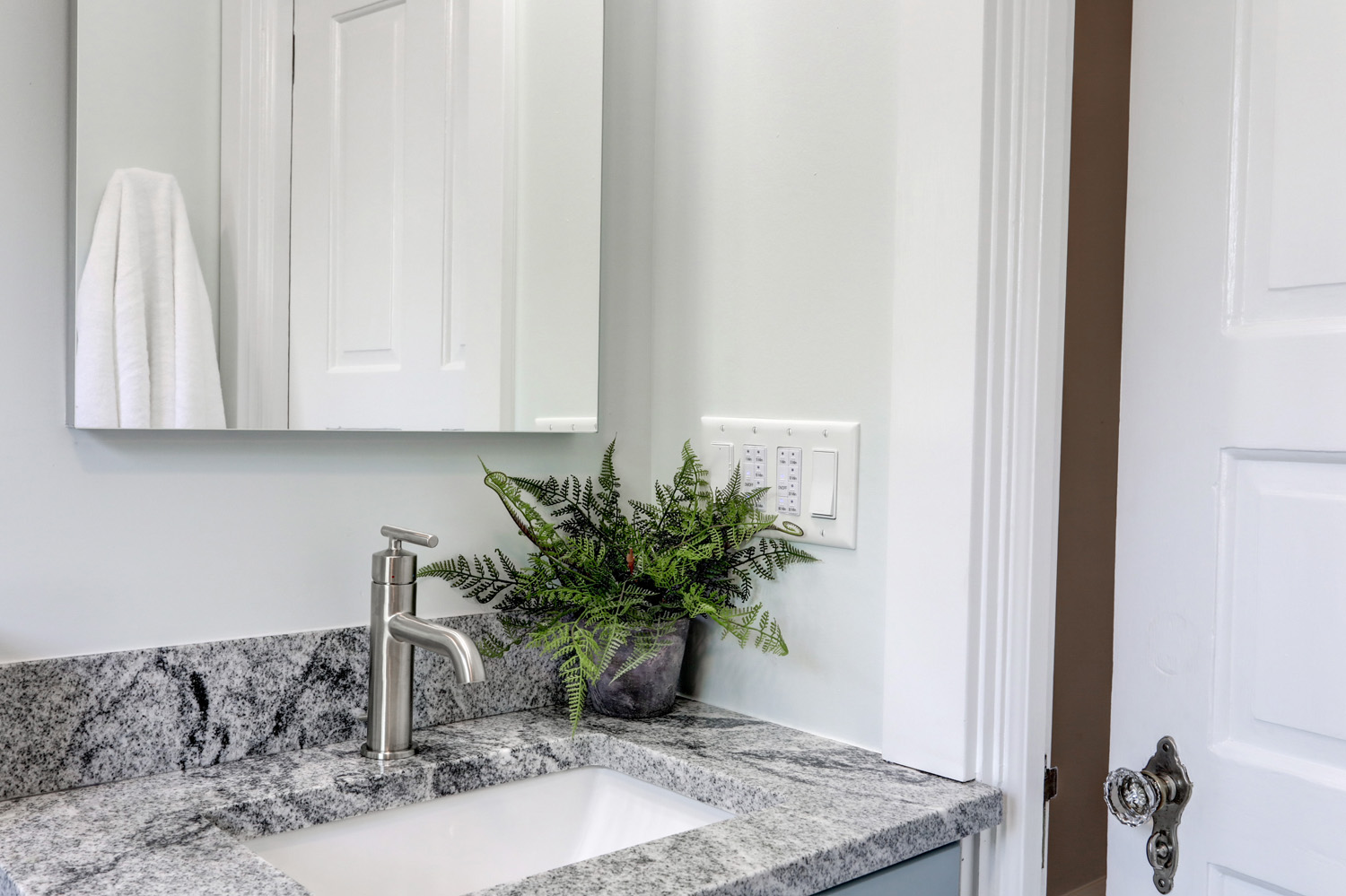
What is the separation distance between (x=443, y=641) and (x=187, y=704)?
246 millimetres

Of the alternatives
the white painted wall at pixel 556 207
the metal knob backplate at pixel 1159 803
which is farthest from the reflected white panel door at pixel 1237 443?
the white painted wall at pixel 556 207

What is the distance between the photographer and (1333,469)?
856 mm

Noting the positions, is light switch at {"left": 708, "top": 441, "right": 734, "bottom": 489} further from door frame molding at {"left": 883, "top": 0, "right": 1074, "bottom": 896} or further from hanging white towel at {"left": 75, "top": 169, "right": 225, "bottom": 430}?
hanging white towel at {"left": 75, "top": 169, "right": 225, "bottom": 430}

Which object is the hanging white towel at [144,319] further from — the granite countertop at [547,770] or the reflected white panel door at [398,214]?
the granite countertop at [547,770]

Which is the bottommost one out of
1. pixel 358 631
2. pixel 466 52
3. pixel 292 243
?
pixel 358 631

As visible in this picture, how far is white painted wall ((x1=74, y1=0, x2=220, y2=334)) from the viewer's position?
0.86 meters

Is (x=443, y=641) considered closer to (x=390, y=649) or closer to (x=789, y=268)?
(x=390, y=649)

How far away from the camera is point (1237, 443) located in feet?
3.03

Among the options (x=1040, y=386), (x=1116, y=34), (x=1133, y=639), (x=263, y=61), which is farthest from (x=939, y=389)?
(x=263, y=61)

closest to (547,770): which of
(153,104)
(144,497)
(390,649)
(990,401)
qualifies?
(390,649)

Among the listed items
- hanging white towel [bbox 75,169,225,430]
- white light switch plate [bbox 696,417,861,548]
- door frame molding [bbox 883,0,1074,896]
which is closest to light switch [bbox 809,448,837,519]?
white light switch plate [bbox 696,417,861,548]

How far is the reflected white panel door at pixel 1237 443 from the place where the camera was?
86 cm

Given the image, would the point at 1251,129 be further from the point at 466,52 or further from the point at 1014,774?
the point at 466,52

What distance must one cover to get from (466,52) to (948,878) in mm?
983
